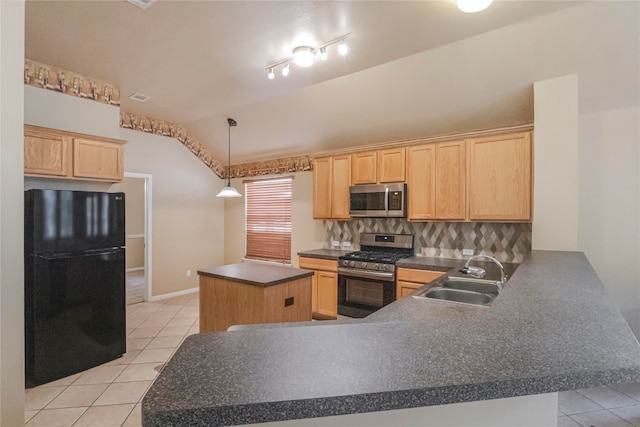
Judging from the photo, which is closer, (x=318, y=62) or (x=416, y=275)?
(x=318, y=62)

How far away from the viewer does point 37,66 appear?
3059 mm

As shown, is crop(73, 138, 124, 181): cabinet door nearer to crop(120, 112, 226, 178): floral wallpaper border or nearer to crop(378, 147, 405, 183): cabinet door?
crop(120, 112, 226, 178): floral wallpaper border

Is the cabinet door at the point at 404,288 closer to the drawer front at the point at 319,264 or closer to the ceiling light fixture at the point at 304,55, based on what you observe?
the drawer front at the point at 319,264

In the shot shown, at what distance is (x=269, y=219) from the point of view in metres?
5.78

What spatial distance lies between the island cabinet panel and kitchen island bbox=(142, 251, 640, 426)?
1.86m

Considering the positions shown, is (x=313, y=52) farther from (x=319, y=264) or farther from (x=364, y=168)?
(x=319, y=264)

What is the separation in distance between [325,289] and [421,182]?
1.88 meters

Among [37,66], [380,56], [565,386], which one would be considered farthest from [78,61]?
[565,386]

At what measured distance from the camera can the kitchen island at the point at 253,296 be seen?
107 inches

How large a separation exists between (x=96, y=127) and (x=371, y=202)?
3.34 metres

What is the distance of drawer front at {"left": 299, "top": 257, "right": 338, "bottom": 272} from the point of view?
4180 mm

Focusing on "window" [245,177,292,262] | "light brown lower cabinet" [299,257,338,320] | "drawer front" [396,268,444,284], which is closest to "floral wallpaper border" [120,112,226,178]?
"window" [245,177,292,262]

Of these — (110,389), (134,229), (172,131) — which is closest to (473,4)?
(110,389)

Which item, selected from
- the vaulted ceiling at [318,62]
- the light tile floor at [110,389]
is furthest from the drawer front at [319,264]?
the vaulted ceiling at [318,62]
